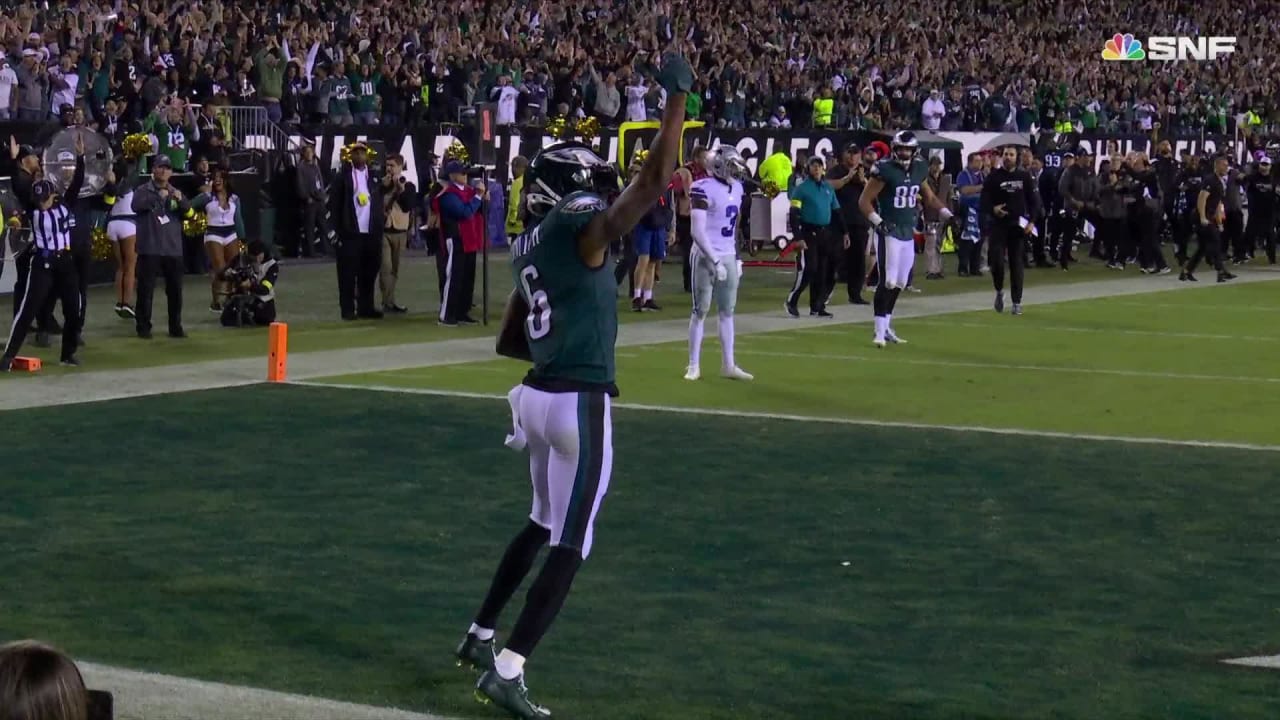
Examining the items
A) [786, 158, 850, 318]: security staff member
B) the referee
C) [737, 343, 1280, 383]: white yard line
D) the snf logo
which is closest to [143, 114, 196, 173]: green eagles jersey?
[786, 158, 850, 318]: security staff member

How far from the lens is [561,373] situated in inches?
277

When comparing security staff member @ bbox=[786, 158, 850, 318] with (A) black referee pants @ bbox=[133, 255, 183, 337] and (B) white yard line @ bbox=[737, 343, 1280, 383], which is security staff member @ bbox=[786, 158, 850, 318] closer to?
Answer: (B) white yard line @ bbox=[737, 343, 1280, 383]

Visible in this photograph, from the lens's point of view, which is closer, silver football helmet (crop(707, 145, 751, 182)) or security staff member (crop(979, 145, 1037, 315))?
silver football helmet (crop(707, 145, 751, 182))

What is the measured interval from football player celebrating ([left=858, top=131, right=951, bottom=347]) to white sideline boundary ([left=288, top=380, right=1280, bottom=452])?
4808 mm

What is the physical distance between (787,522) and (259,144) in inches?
812

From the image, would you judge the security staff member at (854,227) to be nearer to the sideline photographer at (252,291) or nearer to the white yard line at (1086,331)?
the white yard line at (1086,331)

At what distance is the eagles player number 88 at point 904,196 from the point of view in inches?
773

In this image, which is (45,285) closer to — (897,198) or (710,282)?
(710,282)

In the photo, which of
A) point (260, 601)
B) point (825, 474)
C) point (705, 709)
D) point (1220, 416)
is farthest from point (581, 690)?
point (1220, 416)

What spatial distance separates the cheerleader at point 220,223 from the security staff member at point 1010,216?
8349 mm

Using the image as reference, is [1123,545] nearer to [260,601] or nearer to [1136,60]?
[260,601]

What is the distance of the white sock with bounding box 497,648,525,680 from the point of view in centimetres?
685

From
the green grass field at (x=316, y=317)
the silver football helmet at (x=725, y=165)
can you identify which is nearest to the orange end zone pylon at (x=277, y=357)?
the green grass field at (x=316, y=317)

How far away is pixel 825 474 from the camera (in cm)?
1229
